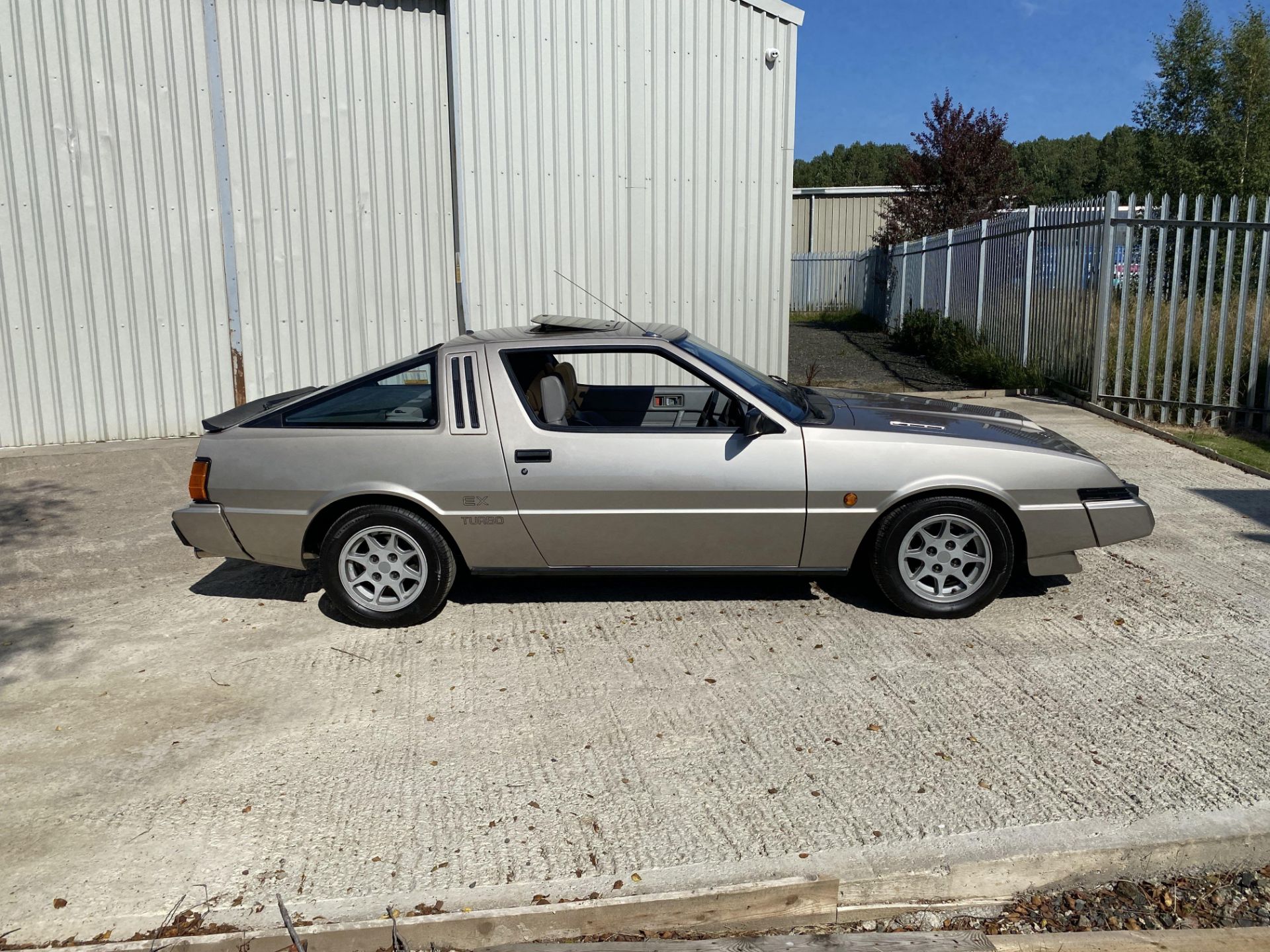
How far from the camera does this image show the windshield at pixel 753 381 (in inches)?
222

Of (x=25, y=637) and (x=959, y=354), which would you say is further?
(x=959, y=354)

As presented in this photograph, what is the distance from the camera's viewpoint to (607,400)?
6281 millimetres

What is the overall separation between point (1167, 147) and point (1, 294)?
31.6m

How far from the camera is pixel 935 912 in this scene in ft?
11.2

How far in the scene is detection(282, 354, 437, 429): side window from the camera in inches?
223

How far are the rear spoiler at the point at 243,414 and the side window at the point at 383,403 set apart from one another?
0.83 ft

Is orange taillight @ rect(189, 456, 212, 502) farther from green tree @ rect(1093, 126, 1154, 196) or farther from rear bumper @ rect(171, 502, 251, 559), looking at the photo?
green tree @ rect(1093, 126, 1154, 196)

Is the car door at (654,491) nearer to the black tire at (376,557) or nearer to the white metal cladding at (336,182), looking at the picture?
the black tire at (376,557)

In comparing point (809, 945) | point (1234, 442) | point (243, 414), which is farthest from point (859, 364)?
point (809, 945)

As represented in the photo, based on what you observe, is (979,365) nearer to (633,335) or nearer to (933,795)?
(633,335)

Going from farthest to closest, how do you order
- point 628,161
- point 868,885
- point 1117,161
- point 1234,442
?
point 1117,161, point 628,161, point 1234,442, point 868,885

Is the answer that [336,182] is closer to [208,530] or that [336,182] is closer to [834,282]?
[208,530]

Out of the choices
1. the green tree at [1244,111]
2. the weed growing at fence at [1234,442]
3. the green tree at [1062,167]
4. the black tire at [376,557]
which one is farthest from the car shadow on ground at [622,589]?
the green tree at [1062,167]

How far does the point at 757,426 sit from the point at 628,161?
668 cm
